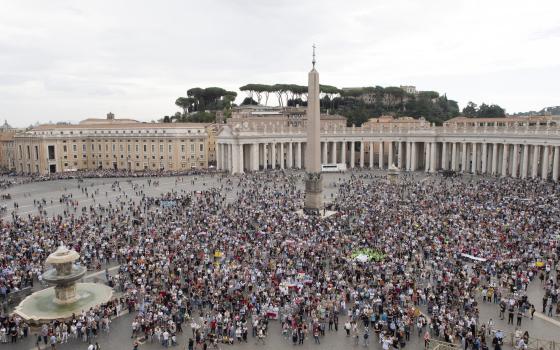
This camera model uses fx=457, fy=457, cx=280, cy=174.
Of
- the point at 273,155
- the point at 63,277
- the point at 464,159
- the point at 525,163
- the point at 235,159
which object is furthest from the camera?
the point at 273,155

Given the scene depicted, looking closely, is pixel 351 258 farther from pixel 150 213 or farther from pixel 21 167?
Result: pixel 21 167

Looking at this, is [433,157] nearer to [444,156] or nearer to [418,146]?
[444,156]

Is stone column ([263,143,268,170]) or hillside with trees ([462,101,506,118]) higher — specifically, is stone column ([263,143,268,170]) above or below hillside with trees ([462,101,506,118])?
below

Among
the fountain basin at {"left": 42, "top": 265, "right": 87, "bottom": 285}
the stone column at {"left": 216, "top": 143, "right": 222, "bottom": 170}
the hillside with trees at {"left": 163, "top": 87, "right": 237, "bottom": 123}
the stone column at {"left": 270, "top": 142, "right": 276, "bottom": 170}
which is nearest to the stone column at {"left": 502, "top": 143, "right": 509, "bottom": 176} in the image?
the stone column at {"left": 270, "top": 142, "right": 276, "bottom": 170}

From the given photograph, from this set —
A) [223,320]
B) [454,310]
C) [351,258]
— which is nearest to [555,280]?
[454,310]

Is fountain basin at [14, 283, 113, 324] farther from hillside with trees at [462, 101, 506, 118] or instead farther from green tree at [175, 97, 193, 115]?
hillside with trees at [462, 101, 506, 118]

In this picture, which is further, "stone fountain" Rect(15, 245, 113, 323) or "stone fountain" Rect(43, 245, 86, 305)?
"stone fountain" Rect(43, 245, 86, 305)

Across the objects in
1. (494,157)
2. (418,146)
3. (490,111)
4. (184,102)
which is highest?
(184,102)

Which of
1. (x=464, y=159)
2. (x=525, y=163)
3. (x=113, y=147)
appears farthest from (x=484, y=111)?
(x=113, y=147)
